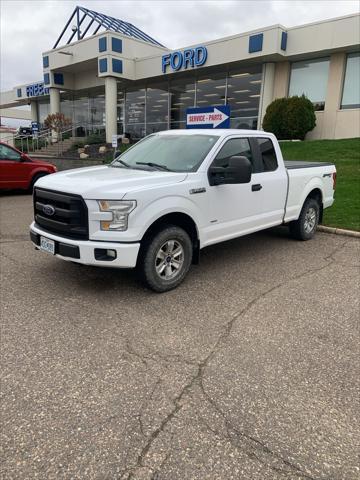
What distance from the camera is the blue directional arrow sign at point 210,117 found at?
357 inches

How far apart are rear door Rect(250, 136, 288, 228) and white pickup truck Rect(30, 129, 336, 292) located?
0.05ft

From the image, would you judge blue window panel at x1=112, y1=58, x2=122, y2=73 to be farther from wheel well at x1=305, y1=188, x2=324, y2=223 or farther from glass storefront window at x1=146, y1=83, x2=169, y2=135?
wheel well at x1=305, y1=188, x2=324, y2=223

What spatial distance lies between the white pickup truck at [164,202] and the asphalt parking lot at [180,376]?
525mm

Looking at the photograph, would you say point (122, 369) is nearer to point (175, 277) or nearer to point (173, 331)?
point (173, 331)

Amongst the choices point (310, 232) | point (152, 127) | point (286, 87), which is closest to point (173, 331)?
point (310, 232)

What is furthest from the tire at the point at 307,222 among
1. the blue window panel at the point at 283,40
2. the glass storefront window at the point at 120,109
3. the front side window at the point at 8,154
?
the glass storefront window at the point at 120,109

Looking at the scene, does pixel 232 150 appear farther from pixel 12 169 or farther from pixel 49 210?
pixel 12 169

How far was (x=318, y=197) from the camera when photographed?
730cm

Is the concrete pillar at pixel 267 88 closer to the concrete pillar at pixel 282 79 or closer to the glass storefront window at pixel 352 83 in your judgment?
the concrete pillar at pixel 282 79

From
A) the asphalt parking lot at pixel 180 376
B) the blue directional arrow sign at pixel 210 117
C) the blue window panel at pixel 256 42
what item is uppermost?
the blue window panel at pixel 256 42

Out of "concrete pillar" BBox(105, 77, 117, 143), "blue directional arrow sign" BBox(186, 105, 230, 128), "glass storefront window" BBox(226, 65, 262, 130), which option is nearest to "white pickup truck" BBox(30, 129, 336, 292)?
"blue directional arrow sign" BBox(186, 105, 230, 128)

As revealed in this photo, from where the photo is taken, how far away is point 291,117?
1686cm

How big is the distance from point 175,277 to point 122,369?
5.71 ft

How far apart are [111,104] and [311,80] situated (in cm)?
1145
